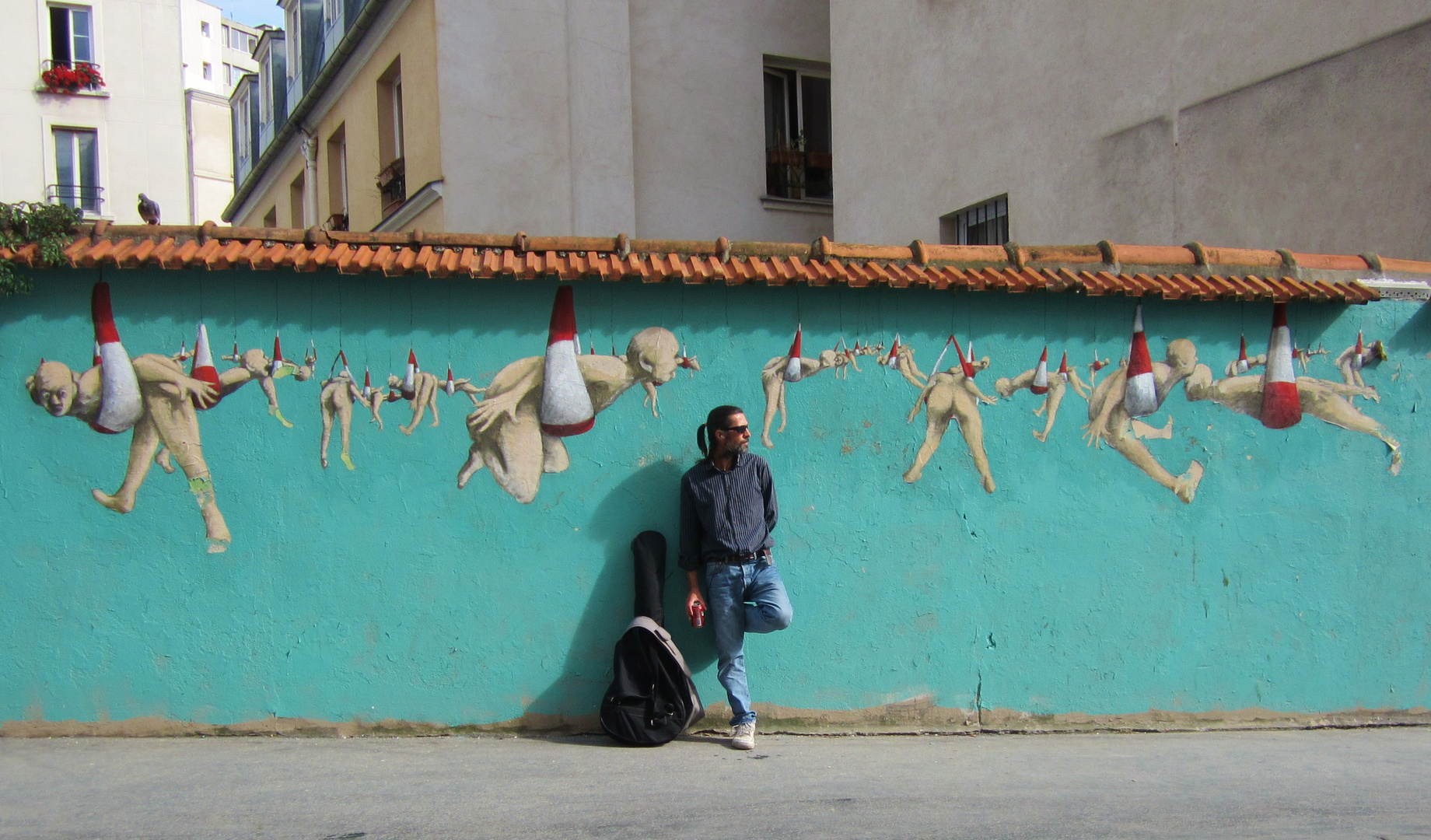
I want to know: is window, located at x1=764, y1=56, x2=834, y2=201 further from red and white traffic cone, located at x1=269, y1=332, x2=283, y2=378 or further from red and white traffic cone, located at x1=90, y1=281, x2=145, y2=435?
red and white traffic cone, located at x1=90, y1=281, x2=145, y2=435

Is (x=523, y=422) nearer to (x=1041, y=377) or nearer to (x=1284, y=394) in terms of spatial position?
(x=1041, y=377)

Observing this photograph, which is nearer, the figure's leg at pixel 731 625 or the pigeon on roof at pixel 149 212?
the figure's leg at pixel 731 625

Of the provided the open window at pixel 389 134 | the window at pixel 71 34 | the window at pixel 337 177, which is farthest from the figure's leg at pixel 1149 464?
the window at pixel 71 34

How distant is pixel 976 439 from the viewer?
566 centimetres

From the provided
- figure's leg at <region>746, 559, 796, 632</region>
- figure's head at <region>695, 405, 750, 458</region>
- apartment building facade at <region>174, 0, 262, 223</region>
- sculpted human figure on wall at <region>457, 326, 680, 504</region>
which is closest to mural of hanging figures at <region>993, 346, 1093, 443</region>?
figure's head at <region>695, 405, 750, 458</region>

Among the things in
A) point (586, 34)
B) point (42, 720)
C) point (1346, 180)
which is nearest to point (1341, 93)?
point (1346, 180)

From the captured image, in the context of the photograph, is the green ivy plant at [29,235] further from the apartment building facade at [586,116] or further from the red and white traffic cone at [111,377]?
the apartment building facade at [586,116]

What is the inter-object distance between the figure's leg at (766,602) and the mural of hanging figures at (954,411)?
951mm

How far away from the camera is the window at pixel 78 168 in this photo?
22109mm

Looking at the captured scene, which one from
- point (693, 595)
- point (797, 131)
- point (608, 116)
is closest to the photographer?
point (693, 595)

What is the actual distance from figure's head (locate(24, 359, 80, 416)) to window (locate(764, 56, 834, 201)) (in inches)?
363

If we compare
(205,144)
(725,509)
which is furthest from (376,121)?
(205,144)

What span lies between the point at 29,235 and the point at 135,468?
3.82 feet

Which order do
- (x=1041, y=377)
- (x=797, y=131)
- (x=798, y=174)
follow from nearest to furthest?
(x=1041, y=377) → (x=798, y=174) → (x=797, y=131)
